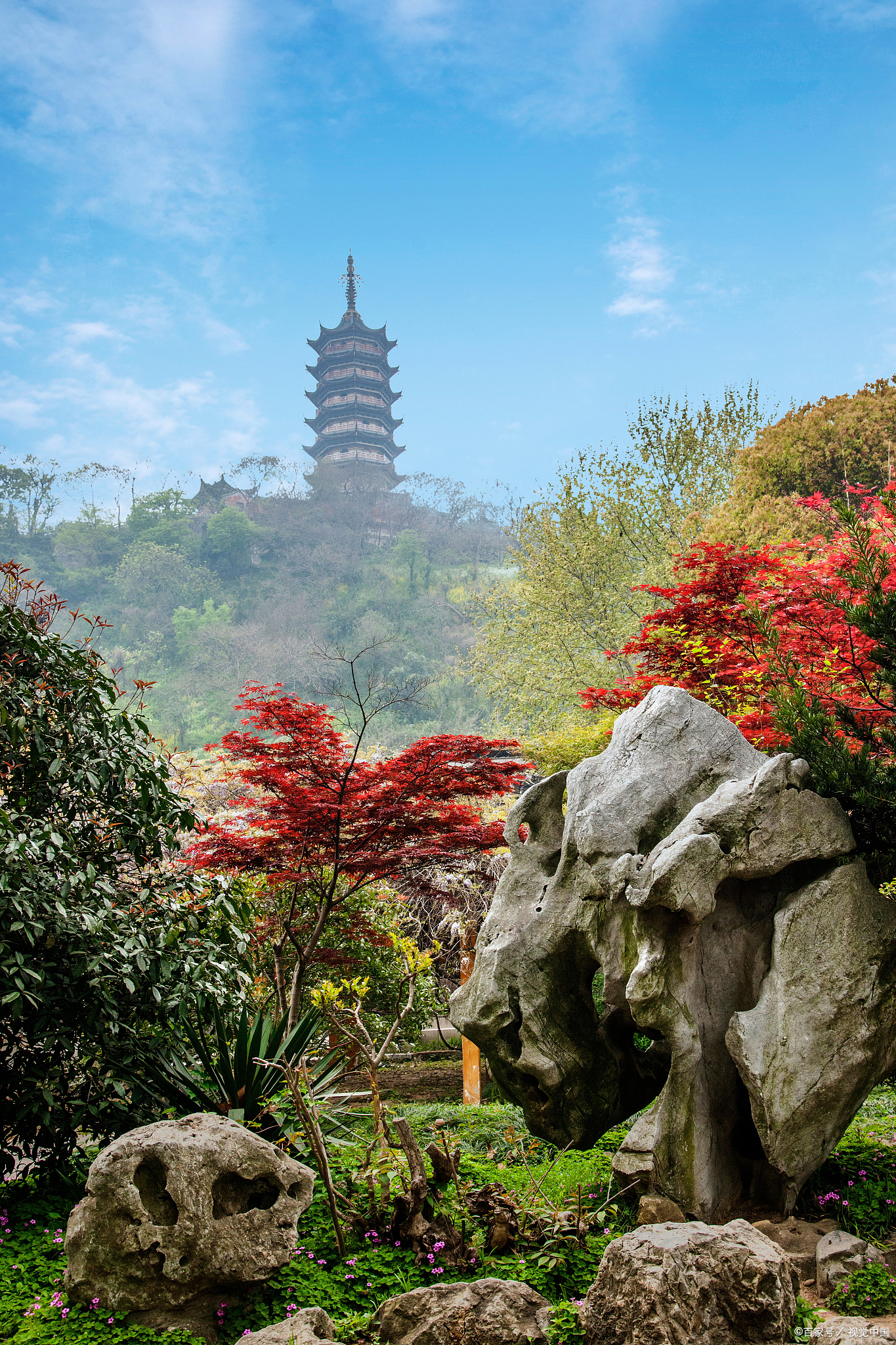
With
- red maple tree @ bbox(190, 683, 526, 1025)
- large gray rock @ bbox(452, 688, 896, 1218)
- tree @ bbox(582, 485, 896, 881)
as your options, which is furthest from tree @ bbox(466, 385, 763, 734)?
large gray rock @ bbox(452, 688, 896, 1218)

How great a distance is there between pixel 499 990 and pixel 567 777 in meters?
1.20

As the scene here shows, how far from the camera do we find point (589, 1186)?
4031mm

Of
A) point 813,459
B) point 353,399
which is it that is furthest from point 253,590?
point 813,459

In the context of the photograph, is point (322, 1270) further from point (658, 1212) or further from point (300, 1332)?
point (658, 1212)

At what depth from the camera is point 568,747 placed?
11344 millimetres

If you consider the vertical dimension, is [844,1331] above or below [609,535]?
below

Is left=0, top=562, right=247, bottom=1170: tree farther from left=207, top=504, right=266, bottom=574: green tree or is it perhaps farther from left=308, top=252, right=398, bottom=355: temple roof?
left=308, top=252, right=398, bottom=355: temple roof

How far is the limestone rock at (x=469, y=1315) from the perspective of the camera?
267 centimetres

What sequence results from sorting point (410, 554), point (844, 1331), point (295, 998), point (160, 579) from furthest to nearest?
point (410, 554), point (160, 579), point (295, 998), point (844, 1331)

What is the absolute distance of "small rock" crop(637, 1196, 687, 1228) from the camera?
11.4ft

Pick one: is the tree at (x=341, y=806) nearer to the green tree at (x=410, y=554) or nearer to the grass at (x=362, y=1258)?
the grass at (x=362, y=1258)

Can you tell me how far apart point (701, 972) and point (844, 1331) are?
60.1 inches

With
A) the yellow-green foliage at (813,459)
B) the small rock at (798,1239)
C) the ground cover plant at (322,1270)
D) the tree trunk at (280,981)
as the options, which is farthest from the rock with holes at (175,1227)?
the yellow-green foliage at (813,459)

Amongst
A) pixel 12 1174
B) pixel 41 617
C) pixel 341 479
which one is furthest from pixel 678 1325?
pixel 341 479
